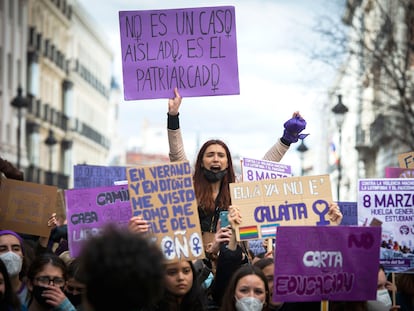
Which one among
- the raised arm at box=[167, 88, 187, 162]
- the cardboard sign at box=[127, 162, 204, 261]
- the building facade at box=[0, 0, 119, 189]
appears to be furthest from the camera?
the building facade at box=[0, 0, 119, 189]

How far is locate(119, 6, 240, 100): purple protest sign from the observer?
9758 mm

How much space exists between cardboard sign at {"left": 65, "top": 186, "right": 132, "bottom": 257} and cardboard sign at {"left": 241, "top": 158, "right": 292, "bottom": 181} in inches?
59.2

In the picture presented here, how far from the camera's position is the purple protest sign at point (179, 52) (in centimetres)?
976

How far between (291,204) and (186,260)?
1.01m

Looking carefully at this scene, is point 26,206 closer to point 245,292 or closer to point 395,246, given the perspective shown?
point 395,246

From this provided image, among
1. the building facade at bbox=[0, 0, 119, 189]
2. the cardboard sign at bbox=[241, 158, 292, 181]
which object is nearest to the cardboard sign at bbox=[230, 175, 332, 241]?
the cardboard sign at bbox=[241, 158, 292, 181]

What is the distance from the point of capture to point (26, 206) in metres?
10.4

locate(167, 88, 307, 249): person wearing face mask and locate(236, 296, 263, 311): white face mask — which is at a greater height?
locate(167, 88, 307, 249): person wearing face mask

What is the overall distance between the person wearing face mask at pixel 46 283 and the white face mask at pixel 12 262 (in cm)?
33

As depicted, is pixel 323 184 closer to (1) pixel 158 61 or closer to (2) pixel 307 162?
(1) pixel 158 61

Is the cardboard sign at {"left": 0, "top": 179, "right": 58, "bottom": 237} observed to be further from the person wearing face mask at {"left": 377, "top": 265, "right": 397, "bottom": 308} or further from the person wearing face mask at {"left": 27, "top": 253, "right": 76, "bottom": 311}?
the person wearing face mask at {"left": 377, "top": 265, "right": 397, "bottom": 308}

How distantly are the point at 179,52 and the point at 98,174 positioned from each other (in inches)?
177

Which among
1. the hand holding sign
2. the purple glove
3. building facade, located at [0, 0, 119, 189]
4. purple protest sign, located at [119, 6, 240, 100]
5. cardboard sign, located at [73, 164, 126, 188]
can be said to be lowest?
the hand holding sign

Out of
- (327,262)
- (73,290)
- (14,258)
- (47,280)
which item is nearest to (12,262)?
(14,258)
